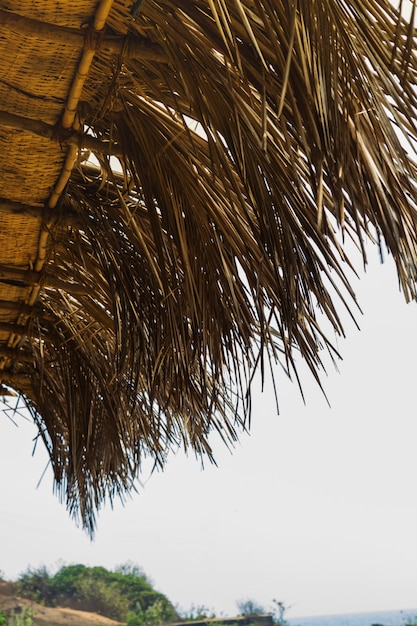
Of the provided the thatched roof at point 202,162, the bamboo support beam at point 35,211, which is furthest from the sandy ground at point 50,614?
the bamboo support beam at point 35,211

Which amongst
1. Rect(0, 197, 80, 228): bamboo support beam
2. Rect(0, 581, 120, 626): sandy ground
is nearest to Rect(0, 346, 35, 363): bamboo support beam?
Rect(0, 197, 80, 228): bamboo support beam

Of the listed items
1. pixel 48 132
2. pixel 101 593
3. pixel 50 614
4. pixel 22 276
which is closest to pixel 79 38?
pixel 48 132

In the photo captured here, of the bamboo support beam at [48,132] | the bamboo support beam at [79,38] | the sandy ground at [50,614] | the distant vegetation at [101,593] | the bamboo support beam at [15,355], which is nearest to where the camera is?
the bamboo support beam at [79,38]

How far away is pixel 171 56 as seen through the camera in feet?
2.93

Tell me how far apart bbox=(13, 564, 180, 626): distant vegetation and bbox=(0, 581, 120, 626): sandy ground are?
0.16 feet

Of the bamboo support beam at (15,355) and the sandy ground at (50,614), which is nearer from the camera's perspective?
the bamboo support beam at (15,355)

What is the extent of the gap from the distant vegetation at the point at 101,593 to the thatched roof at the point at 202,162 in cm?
445

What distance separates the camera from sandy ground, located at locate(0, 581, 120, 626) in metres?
5.31

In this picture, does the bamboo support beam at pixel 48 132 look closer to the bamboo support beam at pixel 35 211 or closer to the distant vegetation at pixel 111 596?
the bamboo support beam at pixel 35 211

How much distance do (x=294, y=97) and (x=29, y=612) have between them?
17.2 feet

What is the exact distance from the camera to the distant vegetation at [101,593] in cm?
553

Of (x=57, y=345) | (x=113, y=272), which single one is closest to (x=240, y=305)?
(x=113, y=272)

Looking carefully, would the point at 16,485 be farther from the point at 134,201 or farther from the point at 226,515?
the point at 134,201

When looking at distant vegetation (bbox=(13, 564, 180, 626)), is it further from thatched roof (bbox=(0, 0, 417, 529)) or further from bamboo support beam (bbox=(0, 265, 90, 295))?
bamboo support beam (bbox=(0, 265, 90, 295))
